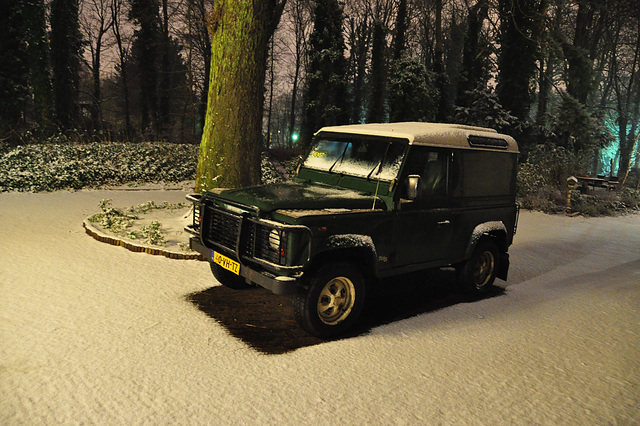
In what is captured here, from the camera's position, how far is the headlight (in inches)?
174

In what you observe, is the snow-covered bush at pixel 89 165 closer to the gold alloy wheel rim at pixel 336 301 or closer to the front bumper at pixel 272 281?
the front bumper at pixel 272 281

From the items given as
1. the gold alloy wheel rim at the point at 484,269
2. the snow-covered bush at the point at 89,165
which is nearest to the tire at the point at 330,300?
the gold alloy wheel rim at the point at 484,269

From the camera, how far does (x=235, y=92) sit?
8375 mm

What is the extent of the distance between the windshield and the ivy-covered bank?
10833mm

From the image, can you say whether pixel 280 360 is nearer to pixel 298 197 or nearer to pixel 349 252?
pixel 349 252

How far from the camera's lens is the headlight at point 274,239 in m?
4.42

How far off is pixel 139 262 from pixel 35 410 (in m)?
3.84

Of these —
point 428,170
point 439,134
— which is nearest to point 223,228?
point 428,170

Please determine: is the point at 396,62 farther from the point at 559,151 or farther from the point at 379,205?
the point at 379,205

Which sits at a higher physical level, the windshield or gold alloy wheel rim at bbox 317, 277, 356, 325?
the windshield

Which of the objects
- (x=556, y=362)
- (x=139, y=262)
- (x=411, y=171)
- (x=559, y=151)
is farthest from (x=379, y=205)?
(x=559, y=151)

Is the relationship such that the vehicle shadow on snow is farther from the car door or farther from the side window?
the side window

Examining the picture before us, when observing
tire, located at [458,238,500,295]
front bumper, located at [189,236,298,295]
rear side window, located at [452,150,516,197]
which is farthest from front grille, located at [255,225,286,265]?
tire, located at [458,238,500,295]

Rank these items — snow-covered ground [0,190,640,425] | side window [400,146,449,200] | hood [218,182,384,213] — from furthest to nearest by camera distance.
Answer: side window [400,146,449,200]
hood [218,182,384,213]
snow-covered ground [0,190,640,425]
